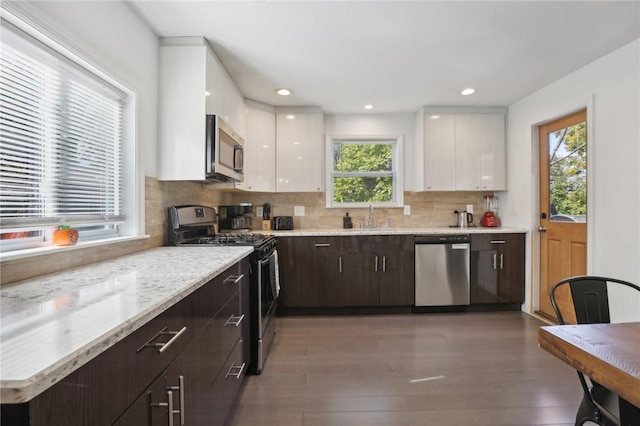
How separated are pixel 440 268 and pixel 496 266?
2.10 feet

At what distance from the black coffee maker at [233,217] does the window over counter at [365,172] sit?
3.76 feet

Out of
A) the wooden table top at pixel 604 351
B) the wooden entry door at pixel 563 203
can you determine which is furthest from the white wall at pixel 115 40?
the wooden entry door at pixel 563 203

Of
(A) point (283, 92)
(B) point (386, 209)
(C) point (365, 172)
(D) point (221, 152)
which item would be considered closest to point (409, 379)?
(D) point (221, 152)

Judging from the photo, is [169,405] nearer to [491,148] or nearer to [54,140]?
[54,140]

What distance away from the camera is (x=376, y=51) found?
240 cm

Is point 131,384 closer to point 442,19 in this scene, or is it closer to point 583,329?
point 583,329

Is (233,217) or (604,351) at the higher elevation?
(233,217)

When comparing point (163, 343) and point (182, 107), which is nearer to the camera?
point (163, 343)

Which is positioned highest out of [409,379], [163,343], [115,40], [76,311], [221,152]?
[115,40]

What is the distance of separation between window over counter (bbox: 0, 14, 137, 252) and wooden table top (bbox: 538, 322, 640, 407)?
6.57 feet

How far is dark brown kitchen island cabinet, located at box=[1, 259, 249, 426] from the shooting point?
0.60m

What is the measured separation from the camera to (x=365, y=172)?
405cm

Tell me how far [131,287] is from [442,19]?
7.53 feet

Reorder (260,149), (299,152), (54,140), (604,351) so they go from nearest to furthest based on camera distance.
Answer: (604,351) → (54,140) → (260,149) → (299,152)
